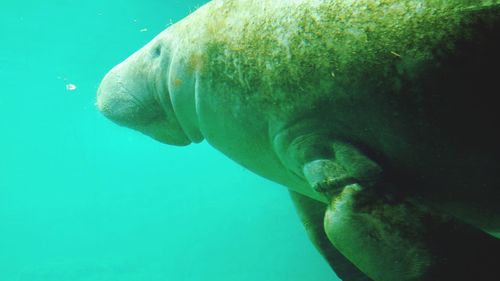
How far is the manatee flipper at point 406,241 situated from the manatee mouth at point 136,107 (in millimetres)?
1652

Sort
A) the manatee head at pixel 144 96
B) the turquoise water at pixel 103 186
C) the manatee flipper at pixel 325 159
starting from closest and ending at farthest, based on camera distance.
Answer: the manatee flipper at pixel 325 159
the manatee head at pixel 144 96
the turquoise water at pixel 103 186

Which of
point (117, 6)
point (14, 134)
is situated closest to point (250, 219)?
point (14, 134)

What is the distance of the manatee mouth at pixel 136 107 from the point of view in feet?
9.23

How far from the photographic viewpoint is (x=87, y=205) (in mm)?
63281

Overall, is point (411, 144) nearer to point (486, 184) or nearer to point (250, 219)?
point (486, 184)

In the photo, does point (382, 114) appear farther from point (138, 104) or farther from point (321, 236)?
point (138, 104)

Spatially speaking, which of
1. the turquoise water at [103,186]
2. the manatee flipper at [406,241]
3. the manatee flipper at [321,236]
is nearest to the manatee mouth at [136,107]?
the manatee flipper at [321,236]

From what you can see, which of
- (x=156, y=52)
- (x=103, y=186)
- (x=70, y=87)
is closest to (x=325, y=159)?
(x=156, y=52)

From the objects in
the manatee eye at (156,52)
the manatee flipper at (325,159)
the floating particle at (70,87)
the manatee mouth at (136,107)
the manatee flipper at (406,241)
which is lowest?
the manatee flipper at (406,241)

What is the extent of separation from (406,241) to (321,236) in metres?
1.58

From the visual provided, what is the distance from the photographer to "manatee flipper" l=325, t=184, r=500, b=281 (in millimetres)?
1314

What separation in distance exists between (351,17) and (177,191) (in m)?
59.3

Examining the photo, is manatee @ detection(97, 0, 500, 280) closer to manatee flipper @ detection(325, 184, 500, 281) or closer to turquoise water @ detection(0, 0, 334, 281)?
manatee flipper @ detection(325, 184, 500, 281)

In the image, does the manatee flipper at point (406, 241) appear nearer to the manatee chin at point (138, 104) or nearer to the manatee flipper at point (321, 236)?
the manatee flipper at point (321, 236)
